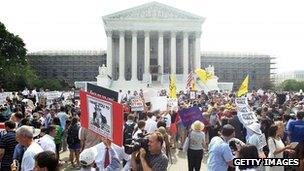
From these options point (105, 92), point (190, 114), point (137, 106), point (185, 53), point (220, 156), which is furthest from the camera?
point (185, 53)

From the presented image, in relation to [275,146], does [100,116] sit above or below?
above

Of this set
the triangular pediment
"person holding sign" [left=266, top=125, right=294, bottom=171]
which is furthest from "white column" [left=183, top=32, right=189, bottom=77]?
"person holding sign" [left=266, top=125, right=294, bottom=171]

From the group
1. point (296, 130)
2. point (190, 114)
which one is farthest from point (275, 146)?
point (190, 114)

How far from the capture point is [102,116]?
7.77m

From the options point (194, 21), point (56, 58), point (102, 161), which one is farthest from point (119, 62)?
point (102, 161)

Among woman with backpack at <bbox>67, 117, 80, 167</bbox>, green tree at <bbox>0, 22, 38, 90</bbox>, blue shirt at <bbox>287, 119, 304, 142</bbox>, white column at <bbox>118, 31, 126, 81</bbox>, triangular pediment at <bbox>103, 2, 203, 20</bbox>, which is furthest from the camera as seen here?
white column at <bbox>118, 31, 126, 81</bbox>

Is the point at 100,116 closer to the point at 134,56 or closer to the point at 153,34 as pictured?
the point at 134,56

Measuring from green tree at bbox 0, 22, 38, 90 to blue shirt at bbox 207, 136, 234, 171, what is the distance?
55717 mm

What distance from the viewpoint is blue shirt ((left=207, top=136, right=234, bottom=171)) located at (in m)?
8.86

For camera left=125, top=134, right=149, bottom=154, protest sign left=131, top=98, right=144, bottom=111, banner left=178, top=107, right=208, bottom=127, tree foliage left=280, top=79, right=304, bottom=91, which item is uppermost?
camera left=125, top=134, right=149, bottom=154

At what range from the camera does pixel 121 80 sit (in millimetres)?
81812

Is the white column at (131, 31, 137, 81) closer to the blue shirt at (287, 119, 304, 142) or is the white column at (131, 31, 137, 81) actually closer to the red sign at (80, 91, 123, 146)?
the blue shirt at (287, 119, 304, 142)

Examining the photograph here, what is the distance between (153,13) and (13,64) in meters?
25.1

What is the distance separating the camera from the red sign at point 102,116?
7473 millimetres
